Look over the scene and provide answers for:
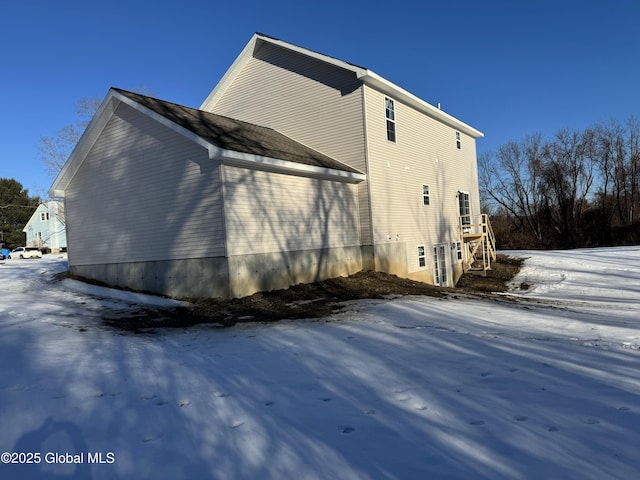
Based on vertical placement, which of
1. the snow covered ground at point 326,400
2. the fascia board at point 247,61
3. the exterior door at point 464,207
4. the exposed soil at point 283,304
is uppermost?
the fascia board at point 247,61

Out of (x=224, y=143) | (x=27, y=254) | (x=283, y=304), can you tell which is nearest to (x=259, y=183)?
(x=224, y=143)

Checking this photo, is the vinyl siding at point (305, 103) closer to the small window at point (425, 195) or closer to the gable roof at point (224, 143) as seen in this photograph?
the gable roof at point (224, 143)

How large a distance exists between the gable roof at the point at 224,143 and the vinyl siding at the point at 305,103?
27.0 inches

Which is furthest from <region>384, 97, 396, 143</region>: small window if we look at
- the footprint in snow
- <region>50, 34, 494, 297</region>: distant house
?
the footprint in snow

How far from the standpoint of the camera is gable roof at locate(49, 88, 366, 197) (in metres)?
11.3

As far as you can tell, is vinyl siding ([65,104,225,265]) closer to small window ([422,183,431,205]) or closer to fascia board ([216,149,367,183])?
fascia board ([216,149,367,183])

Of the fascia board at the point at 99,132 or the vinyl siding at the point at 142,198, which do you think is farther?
the vinyl siding at the point at 142,198

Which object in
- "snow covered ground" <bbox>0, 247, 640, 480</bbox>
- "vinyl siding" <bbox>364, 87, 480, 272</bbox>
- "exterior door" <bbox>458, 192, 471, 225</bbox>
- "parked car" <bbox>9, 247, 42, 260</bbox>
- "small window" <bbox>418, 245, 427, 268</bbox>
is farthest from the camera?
"parked car" <bbox>9, 247, 42, 260</bbox>

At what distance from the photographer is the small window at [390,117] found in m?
16.3

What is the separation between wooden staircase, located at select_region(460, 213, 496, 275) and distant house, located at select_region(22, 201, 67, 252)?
45772 mm

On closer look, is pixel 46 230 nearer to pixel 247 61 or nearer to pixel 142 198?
pixel 247 61

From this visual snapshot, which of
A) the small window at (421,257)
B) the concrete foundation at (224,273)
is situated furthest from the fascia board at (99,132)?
the small window at (421,257)

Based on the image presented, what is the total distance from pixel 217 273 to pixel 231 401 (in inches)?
280

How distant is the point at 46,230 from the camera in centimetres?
5594
